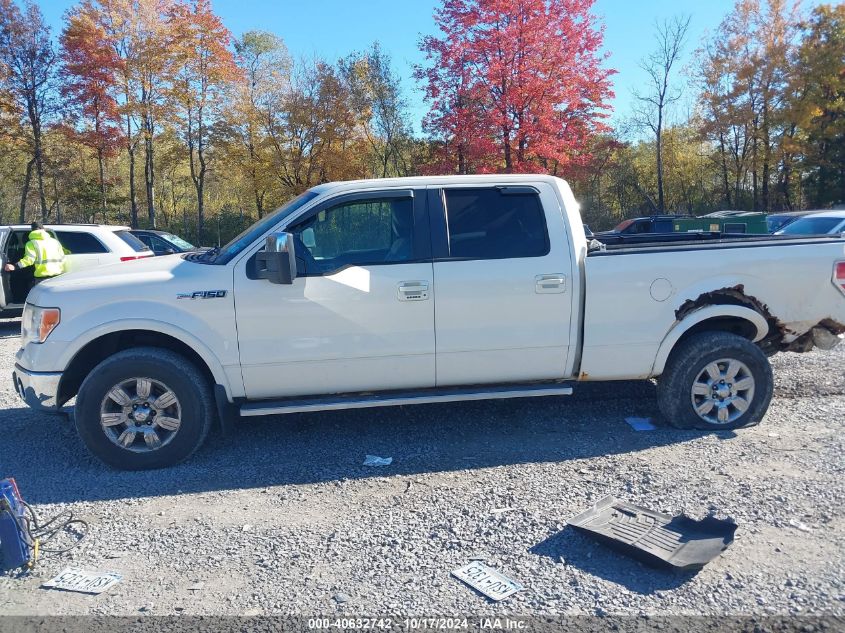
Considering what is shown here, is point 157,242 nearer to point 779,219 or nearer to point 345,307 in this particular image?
point 345,307

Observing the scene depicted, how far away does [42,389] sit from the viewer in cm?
451

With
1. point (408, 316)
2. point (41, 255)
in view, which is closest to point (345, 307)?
point (408, 316)

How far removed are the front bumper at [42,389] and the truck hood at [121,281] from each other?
0.52m

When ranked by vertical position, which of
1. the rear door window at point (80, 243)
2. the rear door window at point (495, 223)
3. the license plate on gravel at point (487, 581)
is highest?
the rear door window at point (80, 243)

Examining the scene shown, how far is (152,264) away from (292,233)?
1225mm

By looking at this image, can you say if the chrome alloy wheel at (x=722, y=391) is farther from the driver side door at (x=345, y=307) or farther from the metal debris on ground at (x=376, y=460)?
the metal debris on ground at (x=376, y=460)

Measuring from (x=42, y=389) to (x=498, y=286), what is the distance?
3411 millimetres

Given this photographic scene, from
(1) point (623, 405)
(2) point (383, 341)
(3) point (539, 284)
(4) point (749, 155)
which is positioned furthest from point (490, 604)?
(4) point (749, 155)

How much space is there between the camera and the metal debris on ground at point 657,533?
124 inches

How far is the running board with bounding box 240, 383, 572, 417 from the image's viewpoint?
15.1ft

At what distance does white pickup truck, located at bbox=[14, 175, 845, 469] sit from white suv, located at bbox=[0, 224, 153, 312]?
6586mm

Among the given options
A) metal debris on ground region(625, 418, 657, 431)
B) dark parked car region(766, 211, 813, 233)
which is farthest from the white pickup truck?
dark parked car region(766, 211, 813, 233)

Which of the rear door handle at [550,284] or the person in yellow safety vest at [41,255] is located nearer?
the rear door handle at [550,284]

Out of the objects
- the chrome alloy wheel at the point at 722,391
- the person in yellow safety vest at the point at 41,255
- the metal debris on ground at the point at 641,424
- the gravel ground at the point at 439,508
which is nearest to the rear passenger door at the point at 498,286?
the gravel ground at the point at 439,508
